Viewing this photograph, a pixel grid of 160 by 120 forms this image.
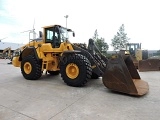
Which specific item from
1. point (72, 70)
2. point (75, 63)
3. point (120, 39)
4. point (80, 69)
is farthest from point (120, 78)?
point (120, 39)

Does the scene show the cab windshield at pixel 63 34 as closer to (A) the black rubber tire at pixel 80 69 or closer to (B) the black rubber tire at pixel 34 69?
(A) the black rubber tire at pixel 80 69

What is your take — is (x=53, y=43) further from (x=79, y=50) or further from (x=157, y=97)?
(x=157, y=97)

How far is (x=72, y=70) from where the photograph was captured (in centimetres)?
502

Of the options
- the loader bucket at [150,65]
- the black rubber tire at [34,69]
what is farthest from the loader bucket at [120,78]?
the loader bucket at [150,65]

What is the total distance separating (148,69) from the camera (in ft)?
32.3

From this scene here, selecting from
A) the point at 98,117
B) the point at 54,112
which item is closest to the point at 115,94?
the point at 98,117

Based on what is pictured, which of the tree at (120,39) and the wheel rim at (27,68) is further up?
the tree at (120,39)

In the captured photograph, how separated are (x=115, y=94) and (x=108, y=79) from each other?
0.44m

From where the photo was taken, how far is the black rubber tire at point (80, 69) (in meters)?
4.63

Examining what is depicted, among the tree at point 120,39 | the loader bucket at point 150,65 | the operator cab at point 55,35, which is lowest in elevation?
the loader bucket at point 150,65

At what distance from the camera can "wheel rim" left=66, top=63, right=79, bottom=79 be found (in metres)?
4.84

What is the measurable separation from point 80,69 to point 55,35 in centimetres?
207

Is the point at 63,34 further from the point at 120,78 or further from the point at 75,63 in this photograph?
the point at 120,78

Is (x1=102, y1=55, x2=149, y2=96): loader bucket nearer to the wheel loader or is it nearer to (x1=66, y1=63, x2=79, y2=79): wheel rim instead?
the wheel loader
